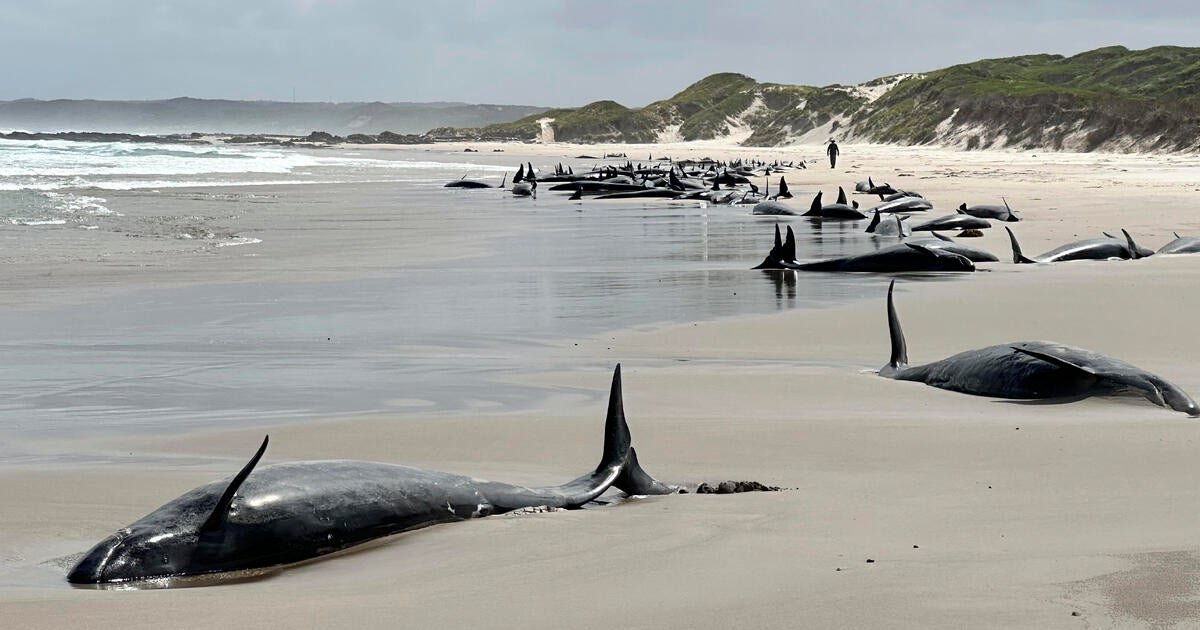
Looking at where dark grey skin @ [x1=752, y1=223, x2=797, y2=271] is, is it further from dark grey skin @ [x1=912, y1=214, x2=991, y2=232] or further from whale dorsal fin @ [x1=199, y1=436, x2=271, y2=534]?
whale dorsal fin @ [x1=199, y1=436, x2=271, y2=534]

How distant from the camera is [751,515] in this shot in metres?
4.04

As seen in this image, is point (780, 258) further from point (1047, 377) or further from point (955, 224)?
point (1047, 377)

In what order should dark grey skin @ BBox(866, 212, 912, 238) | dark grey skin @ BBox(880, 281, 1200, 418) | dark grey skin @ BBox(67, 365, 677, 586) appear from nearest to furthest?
dark grey skin @ BBox(67, 365, 677, 586), dark grey skin @ BBox(880, 281, 1200, 418), dark grey skin @ BBox(866, 212, 912, 238)

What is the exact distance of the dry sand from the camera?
3.12 metres

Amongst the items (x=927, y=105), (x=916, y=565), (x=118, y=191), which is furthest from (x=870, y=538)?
(x=927, y=105)

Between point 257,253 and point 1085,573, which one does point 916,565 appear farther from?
point 257,253

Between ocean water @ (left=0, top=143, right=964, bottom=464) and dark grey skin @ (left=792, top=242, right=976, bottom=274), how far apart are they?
41 centimetres

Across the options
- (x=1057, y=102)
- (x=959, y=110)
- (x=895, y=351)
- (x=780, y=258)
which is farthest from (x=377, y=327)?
(x=959, y=110)

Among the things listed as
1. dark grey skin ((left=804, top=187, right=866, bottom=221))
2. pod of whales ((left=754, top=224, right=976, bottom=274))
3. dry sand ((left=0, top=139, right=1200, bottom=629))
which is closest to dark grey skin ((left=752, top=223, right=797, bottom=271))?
pod of whales ((left=754, top=224, right=976, bottom=274))

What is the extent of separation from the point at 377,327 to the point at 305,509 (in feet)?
15.8

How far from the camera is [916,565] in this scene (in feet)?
11.0

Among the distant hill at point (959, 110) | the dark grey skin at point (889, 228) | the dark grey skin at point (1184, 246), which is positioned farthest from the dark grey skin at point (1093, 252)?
the distant hill at point (959, 110)

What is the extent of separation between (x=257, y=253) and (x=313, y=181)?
21827 millimetres

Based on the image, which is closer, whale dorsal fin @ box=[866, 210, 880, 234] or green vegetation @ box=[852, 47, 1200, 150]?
whale dorsal fin @ box=[866, 210, 880, 234]
